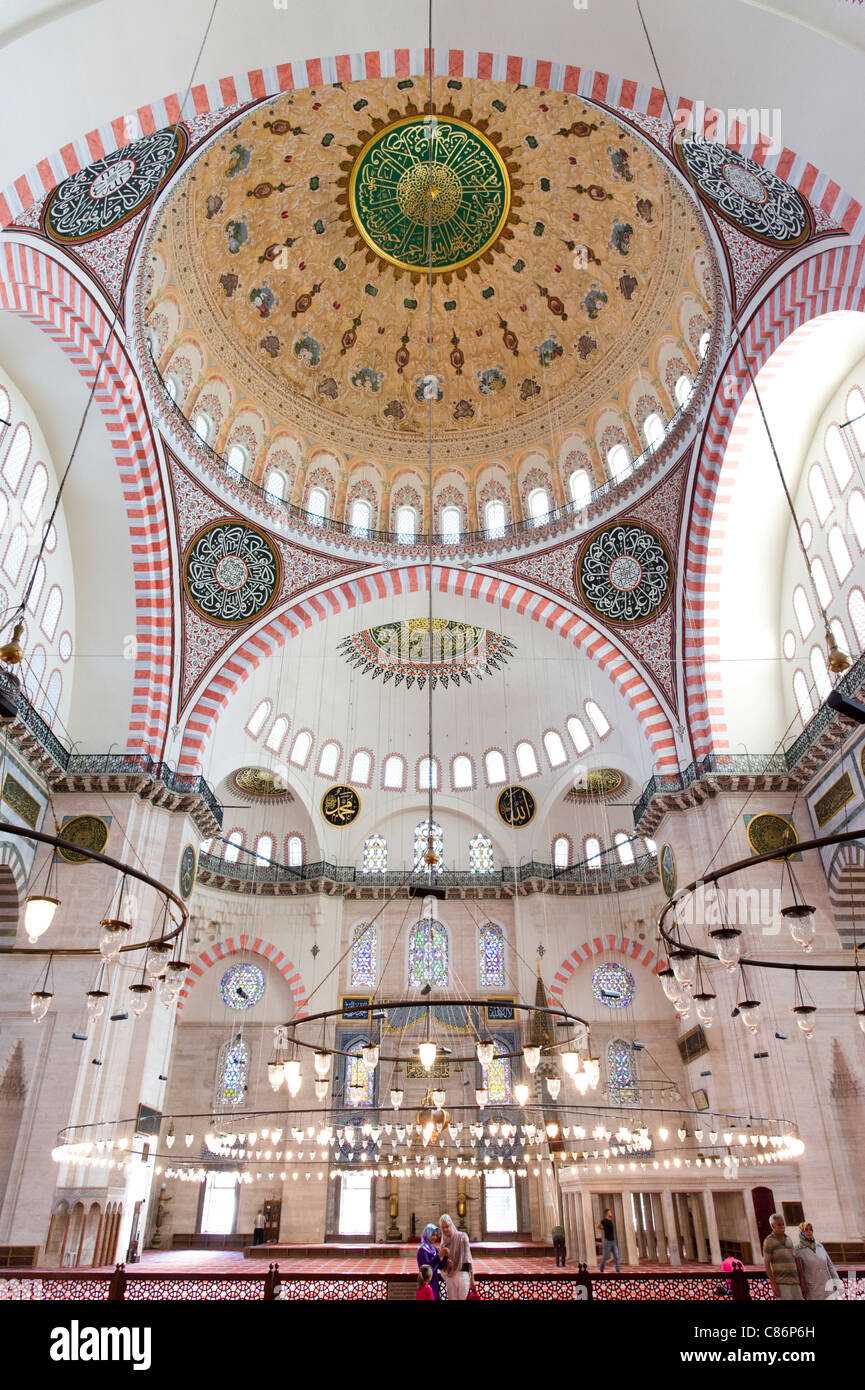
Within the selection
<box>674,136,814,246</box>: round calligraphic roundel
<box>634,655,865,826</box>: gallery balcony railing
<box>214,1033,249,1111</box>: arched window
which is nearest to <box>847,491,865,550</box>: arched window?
<box>634,655,865,826</box>: gallery balcony railing

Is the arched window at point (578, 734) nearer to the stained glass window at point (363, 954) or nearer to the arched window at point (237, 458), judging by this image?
the stained glass window at point (363, 954)

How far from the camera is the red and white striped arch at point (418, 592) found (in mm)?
13227

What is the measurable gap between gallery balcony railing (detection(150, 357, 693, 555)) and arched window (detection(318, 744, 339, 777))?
566 centimetres

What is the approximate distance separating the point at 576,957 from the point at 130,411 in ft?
43.5

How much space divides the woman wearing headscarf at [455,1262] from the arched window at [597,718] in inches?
472

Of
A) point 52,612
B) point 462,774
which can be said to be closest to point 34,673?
point 52,612

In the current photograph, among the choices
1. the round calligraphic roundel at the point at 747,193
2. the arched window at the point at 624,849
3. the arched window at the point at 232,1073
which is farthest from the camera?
the arched window at the point at 624,849

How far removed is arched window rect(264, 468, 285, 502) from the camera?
1429 cm

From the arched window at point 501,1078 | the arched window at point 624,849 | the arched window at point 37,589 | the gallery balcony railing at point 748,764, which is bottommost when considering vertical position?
the arched window at point 501,1078

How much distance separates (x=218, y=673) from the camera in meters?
13.5

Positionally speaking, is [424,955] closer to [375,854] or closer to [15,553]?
[375,854]

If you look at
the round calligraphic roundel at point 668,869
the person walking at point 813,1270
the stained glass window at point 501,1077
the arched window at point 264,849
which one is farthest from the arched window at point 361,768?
the person walking at point 813,1270

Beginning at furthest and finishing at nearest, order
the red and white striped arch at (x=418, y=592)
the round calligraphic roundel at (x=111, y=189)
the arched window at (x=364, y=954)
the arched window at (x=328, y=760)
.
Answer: the arched window at (x=328, y=760)
the arched window at (x=364, y=954)
the red and white striped arch at (x=418, y=592)
the round calligraphic roundel at (x=111, y=189)

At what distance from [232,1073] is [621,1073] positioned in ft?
25.7
